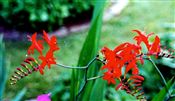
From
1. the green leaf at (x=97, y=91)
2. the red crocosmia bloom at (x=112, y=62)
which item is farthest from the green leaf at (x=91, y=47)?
the red crocosmia bloom at (x=112, y=62)

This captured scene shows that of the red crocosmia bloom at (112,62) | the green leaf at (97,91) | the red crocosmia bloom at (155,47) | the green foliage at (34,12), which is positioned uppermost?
the green foliage at (34,12)

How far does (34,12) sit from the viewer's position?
4.34 metres

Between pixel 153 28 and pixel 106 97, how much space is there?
1994mm

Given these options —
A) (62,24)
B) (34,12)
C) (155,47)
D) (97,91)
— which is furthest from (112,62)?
(62,24)

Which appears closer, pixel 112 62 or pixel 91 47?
pixel 112 62

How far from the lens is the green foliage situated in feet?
14.3

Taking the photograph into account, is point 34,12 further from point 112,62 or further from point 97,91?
point 112,62

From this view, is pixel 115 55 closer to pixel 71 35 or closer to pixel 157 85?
pixel 157 85

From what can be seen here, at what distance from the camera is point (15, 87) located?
3463mm

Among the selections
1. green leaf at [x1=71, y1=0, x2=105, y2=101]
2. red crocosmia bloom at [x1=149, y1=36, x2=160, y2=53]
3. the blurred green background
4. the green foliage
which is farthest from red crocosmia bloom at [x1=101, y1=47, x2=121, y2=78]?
the green foliage

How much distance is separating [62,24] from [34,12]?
42 cm

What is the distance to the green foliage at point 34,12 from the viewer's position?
436 centimetres

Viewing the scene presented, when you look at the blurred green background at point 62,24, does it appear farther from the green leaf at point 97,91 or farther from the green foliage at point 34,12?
the green leaf at point 97,91

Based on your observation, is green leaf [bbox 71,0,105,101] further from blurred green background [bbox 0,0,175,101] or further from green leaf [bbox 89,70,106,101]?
blurred green background [bbox 0,0,175,101]
